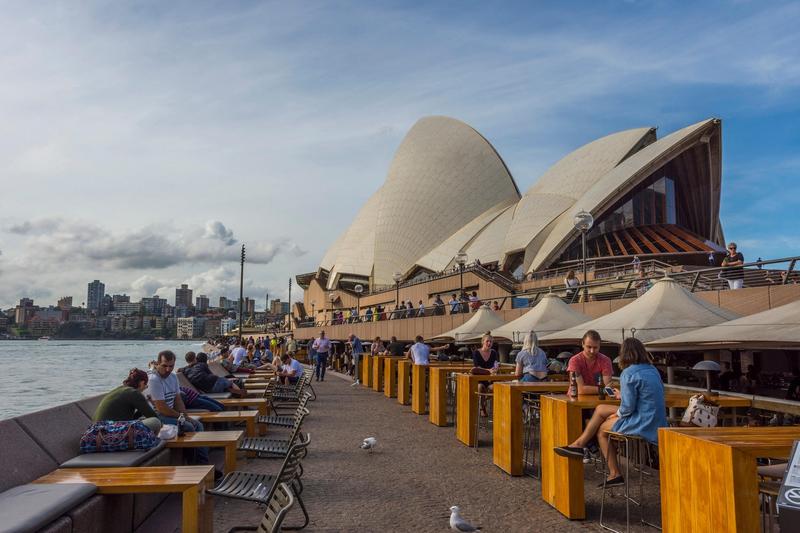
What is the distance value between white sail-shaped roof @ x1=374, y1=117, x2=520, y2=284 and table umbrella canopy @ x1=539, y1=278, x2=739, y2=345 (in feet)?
115

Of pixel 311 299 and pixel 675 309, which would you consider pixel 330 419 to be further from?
pixel 311 299

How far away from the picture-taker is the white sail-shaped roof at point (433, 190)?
142 ft

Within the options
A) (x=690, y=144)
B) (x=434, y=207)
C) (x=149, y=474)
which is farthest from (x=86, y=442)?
(x=434, y=207)

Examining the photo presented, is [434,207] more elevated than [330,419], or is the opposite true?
[434,207]

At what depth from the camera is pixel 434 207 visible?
43938mm

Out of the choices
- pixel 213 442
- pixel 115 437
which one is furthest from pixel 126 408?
pixel 213 442

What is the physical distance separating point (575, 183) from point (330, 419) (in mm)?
28336

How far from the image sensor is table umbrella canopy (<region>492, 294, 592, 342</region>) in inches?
392

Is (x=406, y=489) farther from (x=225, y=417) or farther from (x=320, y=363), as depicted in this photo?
(x=320, y=363)

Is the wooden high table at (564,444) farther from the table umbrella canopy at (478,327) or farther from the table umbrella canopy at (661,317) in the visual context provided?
the table umbrella canopy at (478,327)

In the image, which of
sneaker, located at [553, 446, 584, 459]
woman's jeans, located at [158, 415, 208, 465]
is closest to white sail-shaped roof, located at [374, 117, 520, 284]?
woman's jeans, located at [158, 415, 208, 465]

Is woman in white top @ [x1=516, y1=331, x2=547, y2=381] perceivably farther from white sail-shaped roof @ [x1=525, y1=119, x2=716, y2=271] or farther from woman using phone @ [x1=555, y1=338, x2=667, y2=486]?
white sail-shaped roof @ [x1=525, y1=119, x2=716, y2=271]

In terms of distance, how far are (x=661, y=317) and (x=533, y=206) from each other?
28377mm

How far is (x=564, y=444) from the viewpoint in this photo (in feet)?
15.0
